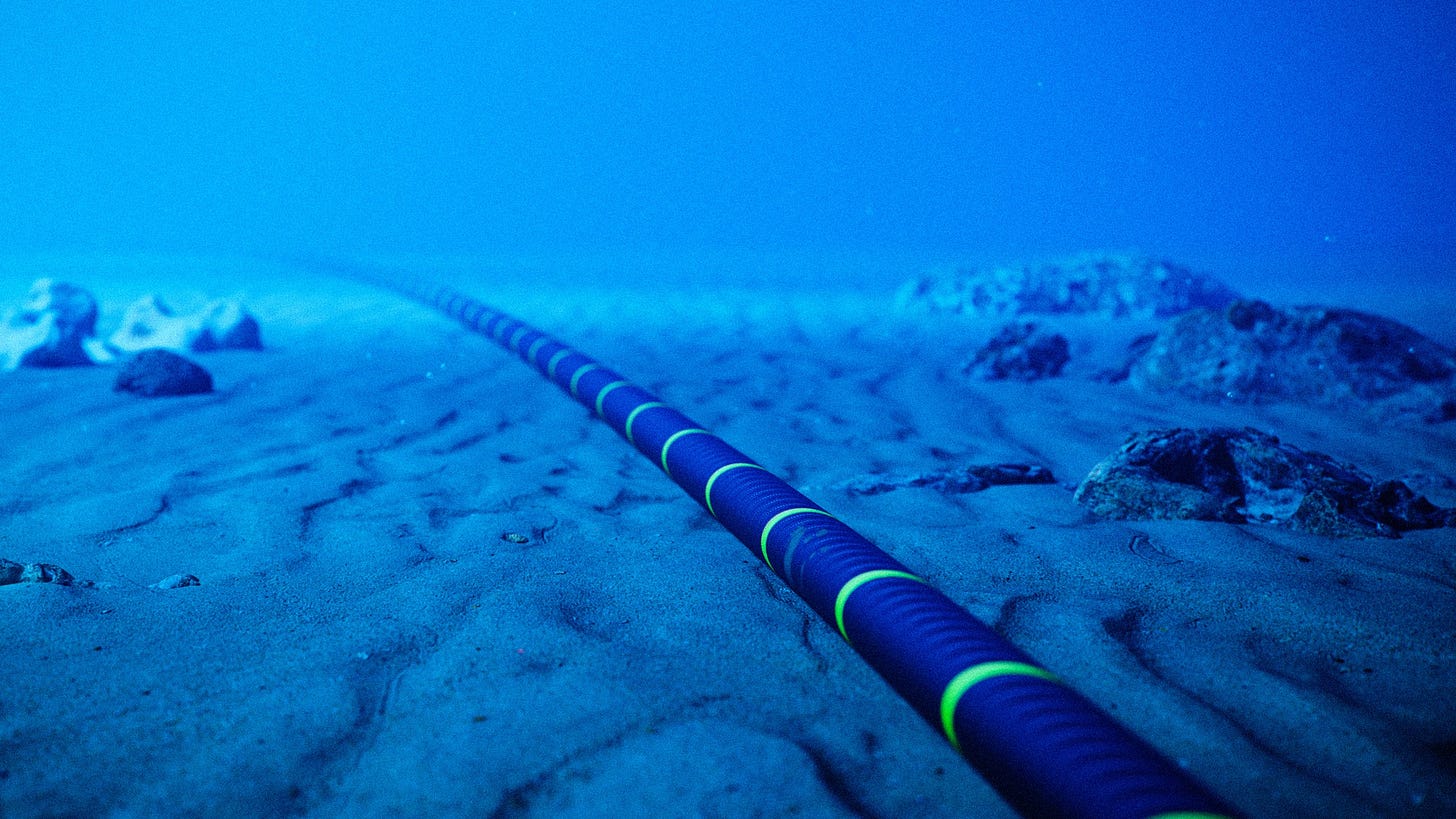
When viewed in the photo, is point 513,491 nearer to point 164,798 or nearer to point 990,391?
point 164,798

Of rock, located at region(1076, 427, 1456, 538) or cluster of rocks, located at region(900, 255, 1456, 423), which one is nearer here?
rock, located at region(1076, 427, 1456, 538)

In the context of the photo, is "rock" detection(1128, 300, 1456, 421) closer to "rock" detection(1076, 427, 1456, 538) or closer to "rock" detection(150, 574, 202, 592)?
"rock" detection(1076, 427, 1456, 538)

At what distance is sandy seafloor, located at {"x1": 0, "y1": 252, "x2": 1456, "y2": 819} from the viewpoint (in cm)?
153

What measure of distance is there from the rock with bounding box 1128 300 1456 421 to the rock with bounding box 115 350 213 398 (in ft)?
21.0

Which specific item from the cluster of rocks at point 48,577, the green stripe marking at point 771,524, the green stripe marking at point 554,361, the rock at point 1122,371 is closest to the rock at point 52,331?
the green stripe marking at point 554,361

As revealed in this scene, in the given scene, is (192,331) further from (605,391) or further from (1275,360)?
(1275,360)

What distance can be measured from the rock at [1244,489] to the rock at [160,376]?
16.7ft

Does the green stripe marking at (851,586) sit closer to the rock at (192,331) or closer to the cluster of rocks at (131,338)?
the cluster of rocks at (131,338)

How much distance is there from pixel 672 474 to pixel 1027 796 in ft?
6.84

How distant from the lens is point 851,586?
2043 millimetres

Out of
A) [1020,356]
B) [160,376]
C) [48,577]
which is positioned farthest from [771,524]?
[160,376]

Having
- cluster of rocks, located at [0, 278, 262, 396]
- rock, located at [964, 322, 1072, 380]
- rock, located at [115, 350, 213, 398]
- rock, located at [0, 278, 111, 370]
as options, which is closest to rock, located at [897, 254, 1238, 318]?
rock, located at [964, 322, 1072, 380]

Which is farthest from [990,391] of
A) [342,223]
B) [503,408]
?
[342,223]

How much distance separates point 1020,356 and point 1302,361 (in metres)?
1.74
